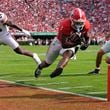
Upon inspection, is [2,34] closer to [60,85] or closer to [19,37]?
[60,85]

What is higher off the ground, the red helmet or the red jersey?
the red helmet

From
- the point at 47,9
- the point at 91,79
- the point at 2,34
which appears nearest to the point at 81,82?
the point at 91,79

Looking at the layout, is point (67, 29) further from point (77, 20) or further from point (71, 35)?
point (77, 20)

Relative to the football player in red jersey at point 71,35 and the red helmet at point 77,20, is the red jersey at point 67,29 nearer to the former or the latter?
the football player in red jersey at point 71,35

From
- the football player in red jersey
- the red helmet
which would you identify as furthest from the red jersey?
the red helmet

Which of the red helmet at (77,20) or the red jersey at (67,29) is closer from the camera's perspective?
the red helmet at (77,20)

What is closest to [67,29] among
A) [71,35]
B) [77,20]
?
[71,35]

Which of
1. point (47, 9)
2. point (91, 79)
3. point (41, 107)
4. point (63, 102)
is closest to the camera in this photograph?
point (41, 107)

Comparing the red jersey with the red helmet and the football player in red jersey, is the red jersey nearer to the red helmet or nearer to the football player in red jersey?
the football player in red jersey

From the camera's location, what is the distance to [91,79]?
9.73 m

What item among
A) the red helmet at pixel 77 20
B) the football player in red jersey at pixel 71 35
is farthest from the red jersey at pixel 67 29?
the red helmet at pixel 77 20

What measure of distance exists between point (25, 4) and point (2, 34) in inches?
1291

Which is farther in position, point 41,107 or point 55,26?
point 55,26

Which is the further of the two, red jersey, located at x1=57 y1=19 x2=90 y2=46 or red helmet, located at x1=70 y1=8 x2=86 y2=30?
red jersey, located at x1=57 y1=19 x2=90 y2=46
